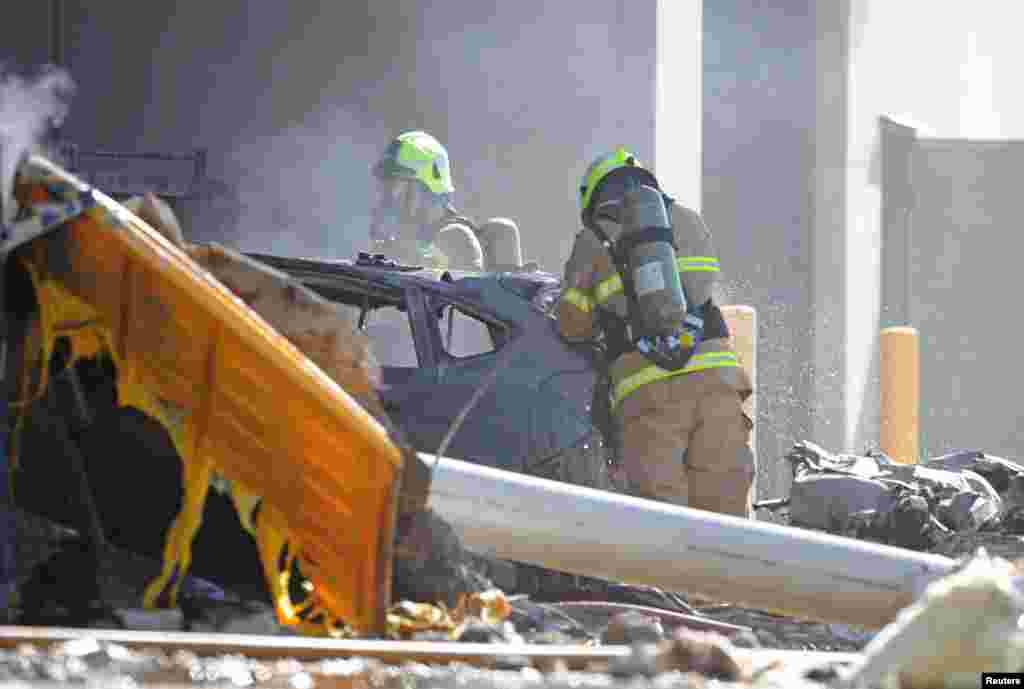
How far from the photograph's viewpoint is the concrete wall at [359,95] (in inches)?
593

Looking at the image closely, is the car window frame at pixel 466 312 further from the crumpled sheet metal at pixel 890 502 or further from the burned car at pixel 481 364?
the crumpled sheet metal at pixel 890 502

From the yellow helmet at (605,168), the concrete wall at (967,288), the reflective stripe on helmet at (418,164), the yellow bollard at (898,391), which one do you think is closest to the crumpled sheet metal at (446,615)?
the yellow helmet at (605,168)

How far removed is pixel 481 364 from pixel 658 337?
0.70m

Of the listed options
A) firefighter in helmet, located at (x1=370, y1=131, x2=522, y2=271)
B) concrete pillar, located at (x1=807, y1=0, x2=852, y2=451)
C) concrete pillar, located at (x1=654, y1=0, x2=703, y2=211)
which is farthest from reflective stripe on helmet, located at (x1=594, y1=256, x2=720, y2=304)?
concrete pillar, located at (x1=807, y1=0, x2=852, y2=451)

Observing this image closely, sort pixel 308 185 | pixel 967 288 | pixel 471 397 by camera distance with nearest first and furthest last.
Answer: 1. pixel 471 397
2. pixel 308 185
3. pixel 967 288

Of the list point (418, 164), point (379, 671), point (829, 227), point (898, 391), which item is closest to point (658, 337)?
point (379, 671)

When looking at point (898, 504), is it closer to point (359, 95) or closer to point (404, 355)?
point (404, 355)

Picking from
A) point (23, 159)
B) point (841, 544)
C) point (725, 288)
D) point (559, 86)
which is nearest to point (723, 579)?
point (841, 544)

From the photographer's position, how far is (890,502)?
7992mm

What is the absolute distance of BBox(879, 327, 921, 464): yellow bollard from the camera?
13.2 metres

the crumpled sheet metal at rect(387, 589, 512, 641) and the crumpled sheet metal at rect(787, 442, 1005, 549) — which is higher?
the crumpled sheet metal at rect(387, 589, 512, 641)

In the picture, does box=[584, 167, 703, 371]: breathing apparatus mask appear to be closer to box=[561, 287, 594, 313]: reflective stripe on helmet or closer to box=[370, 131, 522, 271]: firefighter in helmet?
box=[561, 287, 594, 313]: reflective stripe on helmet

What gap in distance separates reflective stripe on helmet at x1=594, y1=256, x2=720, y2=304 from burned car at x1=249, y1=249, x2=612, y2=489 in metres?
0.22

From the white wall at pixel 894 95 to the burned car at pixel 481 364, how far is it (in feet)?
32.4
